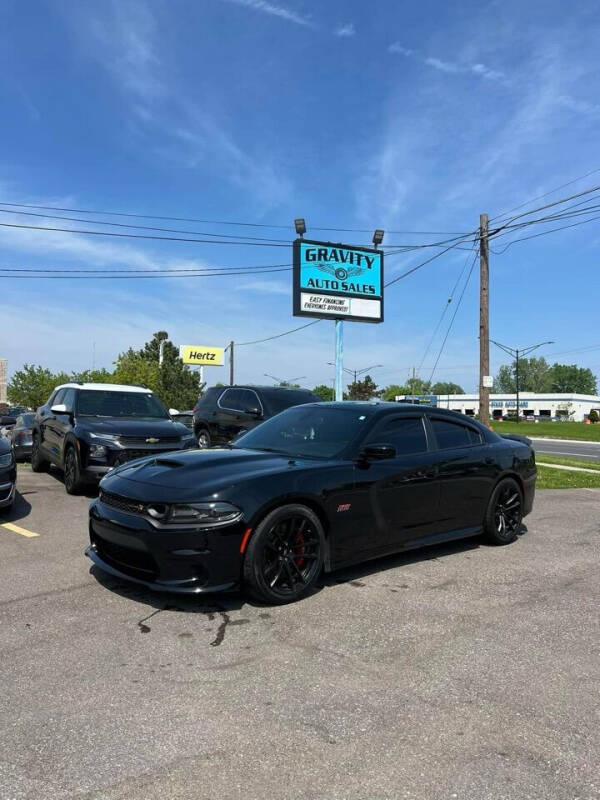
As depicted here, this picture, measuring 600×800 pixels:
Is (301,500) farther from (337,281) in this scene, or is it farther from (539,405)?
(539,405)

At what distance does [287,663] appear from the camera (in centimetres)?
353

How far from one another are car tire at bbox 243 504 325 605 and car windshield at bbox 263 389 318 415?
7380 mm

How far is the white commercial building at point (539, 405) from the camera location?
111931 mm

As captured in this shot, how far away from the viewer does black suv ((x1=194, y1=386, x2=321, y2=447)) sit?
1210cm

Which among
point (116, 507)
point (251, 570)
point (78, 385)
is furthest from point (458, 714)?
point (78, 385)

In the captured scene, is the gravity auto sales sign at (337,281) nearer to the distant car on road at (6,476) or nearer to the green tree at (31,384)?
the distant car on road at (6,476)

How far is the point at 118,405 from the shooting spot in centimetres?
Result: 1014

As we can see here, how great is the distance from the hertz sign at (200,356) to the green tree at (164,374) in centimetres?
137

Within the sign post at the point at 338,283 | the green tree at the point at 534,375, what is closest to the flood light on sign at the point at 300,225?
the sign post at the point at 338,283

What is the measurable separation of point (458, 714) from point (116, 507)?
8.99 ft

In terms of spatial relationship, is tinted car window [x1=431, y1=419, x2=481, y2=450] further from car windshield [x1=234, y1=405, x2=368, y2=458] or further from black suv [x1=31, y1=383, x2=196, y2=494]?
black suv [x1=31, y1=383, x2=196, y2=494]

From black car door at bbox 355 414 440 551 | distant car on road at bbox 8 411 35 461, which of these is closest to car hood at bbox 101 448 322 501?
black car door at bbox 355 414 440 551

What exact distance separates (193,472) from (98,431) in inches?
182

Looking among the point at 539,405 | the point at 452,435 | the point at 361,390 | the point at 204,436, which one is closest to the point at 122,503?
the point at 452,435
